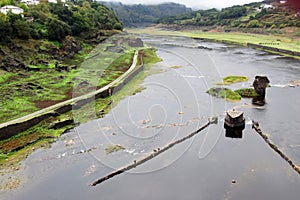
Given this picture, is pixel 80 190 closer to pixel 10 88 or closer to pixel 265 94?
pixel 10 88

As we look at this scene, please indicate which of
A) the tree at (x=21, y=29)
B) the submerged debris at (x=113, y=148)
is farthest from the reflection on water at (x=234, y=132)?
the tree at (x=21, y=29)

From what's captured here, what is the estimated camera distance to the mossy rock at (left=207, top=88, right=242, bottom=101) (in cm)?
2947

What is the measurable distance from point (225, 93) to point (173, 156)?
46.3 feet

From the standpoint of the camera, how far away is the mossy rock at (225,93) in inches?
1160

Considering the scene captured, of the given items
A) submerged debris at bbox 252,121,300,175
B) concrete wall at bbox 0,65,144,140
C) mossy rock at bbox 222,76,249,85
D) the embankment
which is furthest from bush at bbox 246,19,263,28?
submerged debris at bbox 252,121,300,175

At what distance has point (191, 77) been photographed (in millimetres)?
39219

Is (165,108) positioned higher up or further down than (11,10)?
further down

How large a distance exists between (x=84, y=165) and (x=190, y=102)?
1368cm

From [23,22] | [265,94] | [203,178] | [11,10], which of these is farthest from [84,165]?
[11,10]

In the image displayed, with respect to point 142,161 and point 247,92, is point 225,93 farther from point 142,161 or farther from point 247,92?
point 142,161

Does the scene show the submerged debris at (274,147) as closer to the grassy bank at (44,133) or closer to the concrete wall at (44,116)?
the grassy bank at (44,133)

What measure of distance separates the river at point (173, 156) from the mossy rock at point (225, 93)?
100cm

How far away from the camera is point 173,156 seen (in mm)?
18438

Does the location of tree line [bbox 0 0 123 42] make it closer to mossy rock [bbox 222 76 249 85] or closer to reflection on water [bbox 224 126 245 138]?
mossy rock [bbox 222 76 249 85]
